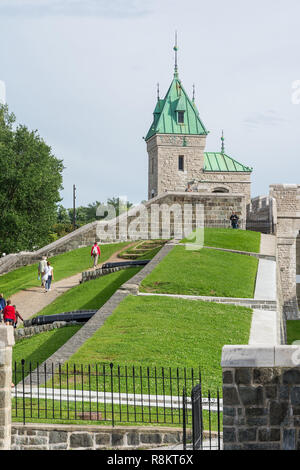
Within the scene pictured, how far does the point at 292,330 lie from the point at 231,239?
16.3 ft

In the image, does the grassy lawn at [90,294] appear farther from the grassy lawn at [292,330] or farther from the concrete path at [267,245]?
the grassy lawn at [292,330]

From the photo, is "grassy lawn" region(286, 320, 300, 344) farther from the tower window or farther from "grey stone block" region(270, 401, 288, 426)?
the tower window

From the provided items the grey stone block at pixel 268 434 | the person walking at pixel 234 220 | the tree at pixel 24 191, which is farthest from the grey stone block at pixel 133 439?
the tree at pixel 24 191

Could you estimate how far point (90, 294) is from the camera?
1157 inches

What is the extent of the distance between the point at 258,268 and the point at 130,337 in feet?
41.0

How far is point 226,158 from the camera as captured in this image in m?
80.4

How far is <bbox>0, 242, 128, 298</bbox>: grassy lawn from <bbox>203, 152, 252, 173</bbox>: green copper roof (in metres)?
38.6

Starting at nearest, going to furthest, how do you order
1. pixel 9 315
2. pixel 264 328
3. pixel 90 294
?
1. pixel 264 328
2. pixel 9 315
3. pixel 90 294

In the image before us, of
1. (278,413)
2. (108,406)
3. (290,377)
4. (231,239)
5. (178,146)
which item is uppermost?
(178,146)

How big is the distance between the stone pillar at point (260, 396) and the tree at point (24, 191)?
43.0m

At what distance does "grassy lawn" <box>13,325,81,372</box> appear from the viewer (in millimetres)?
21766

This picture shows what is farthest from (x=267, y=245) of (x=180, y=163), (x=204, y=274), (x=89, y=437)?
(x=180, y=163)

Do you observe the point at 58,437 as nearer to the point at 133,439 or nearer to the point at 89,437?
the point at 89,437

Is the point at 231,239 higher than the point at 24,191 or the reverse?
the reverse
